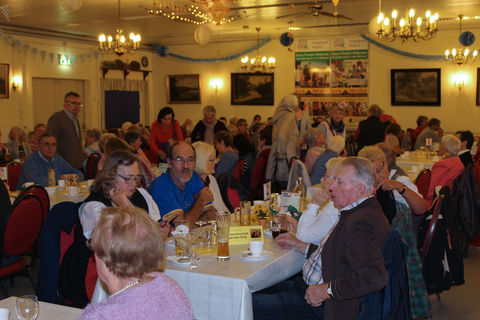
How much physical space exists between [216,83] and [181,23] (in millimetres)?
4383

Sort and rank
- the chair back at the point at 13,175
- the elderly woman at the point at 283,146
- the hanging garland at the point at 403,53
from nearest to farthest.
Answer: the chair back at the point at 13,175 < the elderly woman at the point at 283,146 < the hanging garland at the point at 403,53

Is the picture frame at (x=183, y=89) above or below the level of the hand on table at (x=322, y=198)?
above

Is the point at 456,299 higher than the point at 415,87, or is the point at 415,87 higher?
the point at 415,87

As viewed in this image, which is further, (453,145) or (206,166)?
(453,145)

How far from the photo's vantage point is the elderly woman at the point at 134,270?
65.6 inches

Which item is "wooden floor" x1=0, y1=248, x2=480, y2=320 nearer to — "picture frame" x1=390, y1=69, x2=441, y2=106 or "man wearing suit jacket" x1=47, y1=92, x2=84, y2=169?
"man wearing suit jacket" x1=47, y1=92, x2=84, y2=169

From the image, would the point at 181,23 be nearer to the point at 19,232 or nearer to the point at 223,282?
the point at 19,232

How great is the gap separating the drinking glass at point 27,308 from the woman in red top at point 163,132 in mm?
6406

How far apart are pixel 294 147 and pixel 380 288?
16.6 ft

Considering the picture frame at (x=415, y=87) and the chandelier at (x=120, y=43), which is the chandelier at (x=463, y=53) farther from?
the chandelier at (x=120, y=43)

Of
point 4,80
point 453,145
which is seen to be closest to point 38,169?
point 453,145

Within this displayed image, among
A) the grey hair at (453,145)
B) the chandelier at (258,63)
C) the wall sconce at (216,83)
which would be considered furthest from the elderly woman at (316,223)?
the wall sconce at (216,83)

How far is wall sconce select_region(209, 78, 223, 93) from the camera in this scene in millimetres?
16547

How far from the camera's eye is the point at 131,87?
15.8 m
